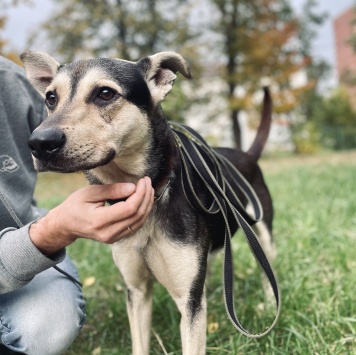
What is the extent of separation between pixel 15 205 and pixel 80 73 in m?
0.96

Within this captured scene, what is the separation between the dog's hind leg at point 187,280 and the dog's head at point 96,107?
0.42 meters

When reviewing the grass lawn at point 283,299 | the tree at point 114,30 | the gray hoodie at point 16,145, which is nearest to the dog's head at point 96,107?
the gray hoodie at point 16,145

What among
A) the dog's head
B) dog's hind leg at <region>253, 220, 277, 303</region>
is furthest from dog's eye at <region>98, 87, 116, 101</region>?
dog's hind leg at <region>253, 220, 277, 303</region>

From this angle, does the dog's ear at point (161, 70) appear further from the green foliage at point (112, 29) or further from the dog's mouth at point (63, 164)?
the green foliage at point (112, 29)

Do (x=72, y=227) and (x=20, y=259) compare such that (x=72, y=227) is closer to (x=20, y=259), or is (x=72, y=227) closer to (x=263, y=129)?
(x=20, y=259)

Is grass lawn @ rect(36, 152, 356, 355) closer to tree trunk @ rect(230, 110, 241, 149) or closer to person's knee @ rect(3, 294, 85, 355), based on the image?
person's knee @ rect(3, 294, 85, 355)

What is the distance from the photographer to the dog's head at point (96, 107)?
63.6 inches

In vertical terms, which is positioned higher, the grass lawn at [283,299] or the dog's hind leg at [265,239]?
the dog's hind leg at [265,239]

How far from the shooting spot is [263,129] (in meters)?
3.62

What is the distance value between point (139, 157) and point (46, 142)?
56cm

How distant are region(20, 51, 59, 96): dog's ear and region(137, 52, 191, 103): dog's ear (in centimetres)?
46

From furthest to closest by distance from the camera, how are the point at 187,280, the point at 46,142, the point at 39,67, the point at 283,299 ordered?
the point at 283,299, the point at 39,67, the point at 187,280, the point at 46,142

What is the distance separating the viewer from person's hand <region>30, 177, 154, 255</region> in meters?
1.67

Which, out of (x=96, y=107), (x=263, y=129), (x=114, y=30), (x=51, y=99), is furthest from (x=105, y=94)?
(x=114, y=30)
